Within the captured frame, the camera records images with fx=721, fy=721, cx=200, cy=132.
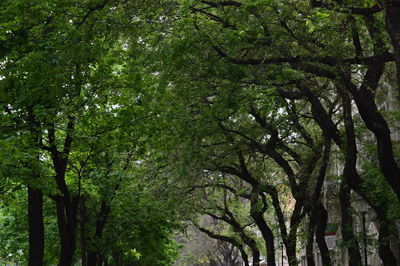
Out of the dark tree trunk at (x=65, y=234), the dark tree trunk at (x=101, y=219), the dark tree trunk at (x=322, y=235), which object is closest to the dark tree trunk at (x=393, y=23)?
the dark tree trunk at (x=65, y=234)

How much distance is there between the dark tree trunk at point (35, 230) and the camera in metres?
17.9

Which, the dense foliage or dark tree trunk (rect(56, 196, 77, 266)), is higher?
the dense foliage

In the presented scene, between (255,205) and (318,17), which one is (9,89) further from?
(255,205)

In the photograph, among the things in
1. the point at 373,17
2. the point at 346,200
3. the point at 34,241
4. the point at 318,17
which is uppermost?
the point at 373,17

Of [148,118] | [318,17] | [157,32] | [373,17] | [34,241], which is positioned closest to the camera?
[318,17]

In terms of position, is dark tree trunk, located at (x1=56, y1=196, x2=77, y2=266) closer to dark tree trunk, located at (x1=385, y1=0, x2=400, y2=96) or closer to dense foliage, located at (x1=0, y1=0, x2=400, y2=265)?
dense foliage, located at (x1=0, y1=0, x2=400, y2=265)

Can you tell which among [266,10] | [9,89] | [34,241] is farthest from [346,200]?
[9,89]

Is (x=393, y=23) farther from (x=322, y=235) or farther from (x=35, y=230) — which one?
(x=322, y=235)

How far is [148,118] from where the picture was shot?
2012cm

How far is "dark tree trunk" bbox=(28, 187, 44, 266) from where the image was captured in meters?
17.9

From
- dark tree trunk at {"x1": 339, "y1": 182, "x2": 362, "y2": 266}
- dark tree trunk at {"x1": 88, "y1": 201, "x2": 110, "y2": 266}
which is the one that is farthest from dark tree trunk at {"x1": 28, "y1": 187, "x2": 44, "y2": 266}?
dark tree trunk at {"x1": 88, "y1": 201, "x2": 110, "y2": 266}

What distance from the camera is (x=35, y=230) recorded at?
1802 cm

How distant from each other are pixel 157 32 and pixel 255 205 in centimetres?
1295

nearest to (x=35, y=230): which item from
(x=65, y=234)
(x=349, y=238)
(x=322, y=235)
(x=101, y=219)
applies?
(x=65, y=234)
